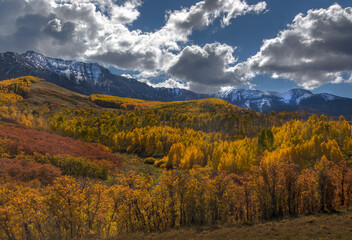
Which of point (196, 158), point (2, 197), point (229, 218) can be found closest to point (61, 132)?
point (196, 158)

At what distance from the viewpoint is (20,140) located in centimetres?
6594

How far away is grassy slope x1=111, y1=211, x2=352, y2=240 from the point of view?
24120 millimetres

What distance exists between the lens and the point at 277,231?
2631 centimetres

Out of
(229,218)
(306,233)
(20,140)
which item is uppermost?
(20,140)

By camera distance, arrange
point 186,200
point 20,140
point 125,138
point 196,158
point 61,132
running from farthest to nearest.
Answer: point 125,138
point 61,132
point 196,158
point 20,140
point 186,200

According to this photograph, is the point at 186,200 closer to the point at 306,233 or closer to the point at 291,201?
the point at 306,233

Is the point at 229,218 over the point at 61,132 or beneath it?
beneath

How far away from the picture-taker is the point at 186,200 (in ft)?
107

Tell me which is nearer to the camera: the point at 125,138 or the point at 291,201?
the point at 291,201

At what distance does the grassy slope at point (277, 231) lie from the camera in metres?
24.1

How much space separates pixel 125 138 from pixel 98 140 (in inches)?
680

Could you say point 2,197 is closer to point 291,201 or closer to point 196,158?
point 291,201

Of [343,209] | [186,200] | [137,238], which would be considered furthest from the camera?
[343,209]

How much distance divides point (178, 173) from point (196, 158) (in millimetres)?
69037
